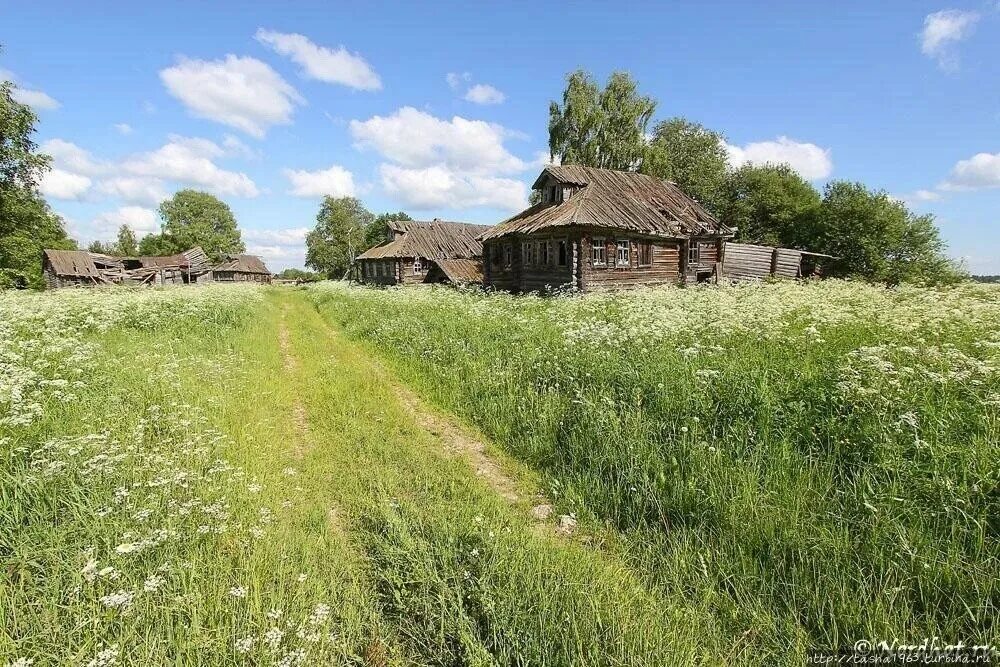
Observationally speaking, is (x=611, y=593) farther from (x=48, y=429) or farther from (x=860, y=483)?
(x=48, y=429)

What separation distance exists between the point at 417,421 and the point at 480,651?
13.6ft

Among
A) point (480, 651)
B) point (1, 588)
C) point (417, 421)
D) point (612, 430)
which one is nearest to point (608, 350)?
point (612, 430)

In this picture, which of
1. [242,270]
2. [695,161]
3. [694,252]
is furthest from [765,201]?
Result: [242,270]

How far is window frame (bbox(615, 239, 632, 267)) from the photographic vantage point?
2159 centimetres

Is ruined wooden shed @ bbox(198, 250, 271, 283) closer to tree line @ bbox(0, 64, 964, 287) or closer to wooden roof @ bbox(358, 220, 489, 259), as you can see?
tree line @ bbox(0, 64, 964, 287)

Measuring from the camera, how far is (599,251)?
2112cm

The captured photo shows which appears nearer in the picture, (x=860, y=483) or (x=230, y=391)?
(x=860, y=483)

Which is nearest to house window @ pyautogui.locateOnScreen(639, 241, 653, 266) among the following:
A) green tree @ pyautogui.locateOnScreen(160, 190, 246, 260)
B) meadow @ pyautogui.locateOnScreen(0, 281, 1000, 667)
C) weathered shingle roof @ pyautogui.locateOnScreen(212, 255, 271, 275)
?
meadow @ pyautogui.locateOnScreen(0, 281, 1000, 667)

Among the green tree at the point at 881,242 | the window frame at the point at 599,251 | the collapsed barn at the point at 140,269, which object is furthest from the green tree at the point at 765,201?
the collapsed barn at the point at 140,269

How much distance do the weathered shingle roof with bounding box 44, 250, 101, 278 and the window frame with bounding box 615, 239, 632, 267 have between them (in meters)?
63.7

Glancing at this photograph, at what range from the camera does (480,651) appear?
7.89ft

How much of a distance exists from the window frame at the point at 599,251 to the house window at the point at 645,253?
2.62m

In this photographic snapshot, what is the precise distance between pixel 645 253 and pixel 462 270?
55.2ft

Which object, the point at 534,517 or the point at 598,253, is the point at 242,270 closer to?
the point at 598,253
